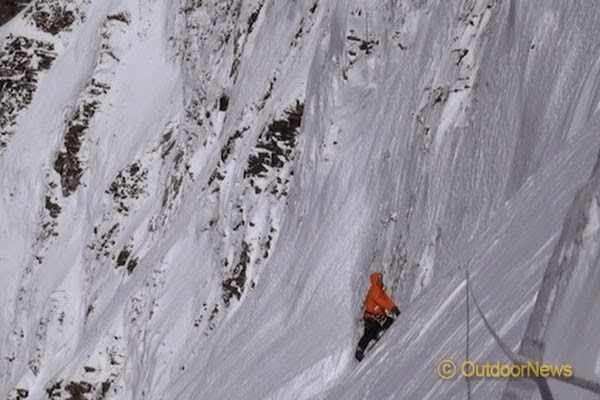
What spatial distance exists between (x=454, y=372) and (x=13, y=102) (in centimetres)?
3693

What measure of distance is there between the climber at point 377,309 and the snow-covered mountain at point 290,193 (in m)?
0.60

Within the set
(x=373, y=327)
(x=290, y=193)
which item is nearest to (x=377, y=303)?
(x=373, y=327)

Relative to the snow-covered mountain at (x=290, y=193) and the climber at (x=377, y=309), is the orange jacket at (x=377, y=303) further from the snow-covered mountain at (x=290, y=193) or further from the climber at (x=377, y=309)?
the snow-covered mountain at (x=290, y=193)

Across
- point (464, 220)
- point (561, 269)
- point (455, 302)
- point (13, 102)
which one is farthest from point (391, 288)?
point (13, 102)

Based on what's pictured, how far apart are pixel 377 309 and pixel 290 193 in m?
9.60

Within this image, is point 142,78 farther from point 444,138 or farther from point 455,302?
point 455,302

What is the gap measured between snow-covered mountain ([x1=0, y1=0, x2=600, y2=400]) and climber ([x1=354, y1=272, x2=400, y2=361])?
0.60 m

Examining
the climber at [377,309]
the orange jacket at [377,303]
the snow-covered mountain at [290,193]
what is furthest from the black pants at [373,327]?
the snow-covered mountain at [290,193]

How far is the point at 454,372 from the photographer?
629cm

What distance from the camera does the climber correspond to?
1212cm

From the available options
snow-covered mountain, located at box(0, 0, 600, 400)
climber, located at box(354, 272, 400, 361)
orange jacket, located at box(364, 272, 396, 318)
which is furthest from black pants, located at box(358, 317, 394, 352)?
snow-covered mountain, located at box(0, 0, 600, 400)

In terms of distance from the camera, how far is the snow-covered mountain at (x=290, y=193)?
786cm

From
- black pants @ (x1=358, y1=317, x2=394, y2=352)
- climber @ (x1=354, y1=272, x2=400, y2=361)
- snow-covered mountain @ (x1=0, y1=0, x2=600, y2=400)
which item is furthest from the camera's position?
black pants @ (x1=358, y1=317, x2=394, y2=352)

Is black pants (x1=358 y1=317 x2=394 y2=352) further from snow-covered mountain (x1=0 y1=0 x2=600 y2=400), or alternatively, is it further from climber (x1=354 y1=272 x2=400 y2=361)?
snow-covered mountain (x1=0 y1=0 x2=600 y2=400)
